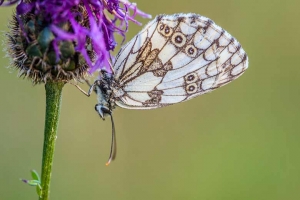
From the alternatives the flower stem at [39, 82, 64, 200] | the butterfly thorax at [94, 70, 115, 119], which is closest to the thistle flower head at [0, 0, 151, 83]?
the flower stem at [39, 82, 64, 200]

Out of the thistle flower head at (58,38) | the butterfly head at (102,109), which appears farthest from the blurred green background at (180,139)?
the thistle flower head at (58,38)

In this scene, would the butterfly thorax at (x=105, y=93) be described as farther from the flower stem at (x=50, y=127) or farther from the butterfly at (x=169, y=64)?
the flower stem at (x=50, y=127)

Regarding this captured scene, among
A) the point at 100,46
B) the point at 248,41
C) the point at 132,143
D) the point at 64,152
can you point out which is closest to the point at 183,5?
the point at 248,41

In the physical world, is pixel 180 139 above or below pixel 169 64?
below

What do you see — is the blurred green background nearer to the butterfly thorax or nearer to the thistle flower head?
the butterfly thorax

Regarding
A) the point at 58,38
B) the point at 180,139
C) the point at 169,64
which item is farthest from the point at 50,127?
the point at 180,139

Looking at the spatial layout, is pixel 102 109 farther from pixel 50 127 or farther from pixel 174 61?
pixel 174 61
